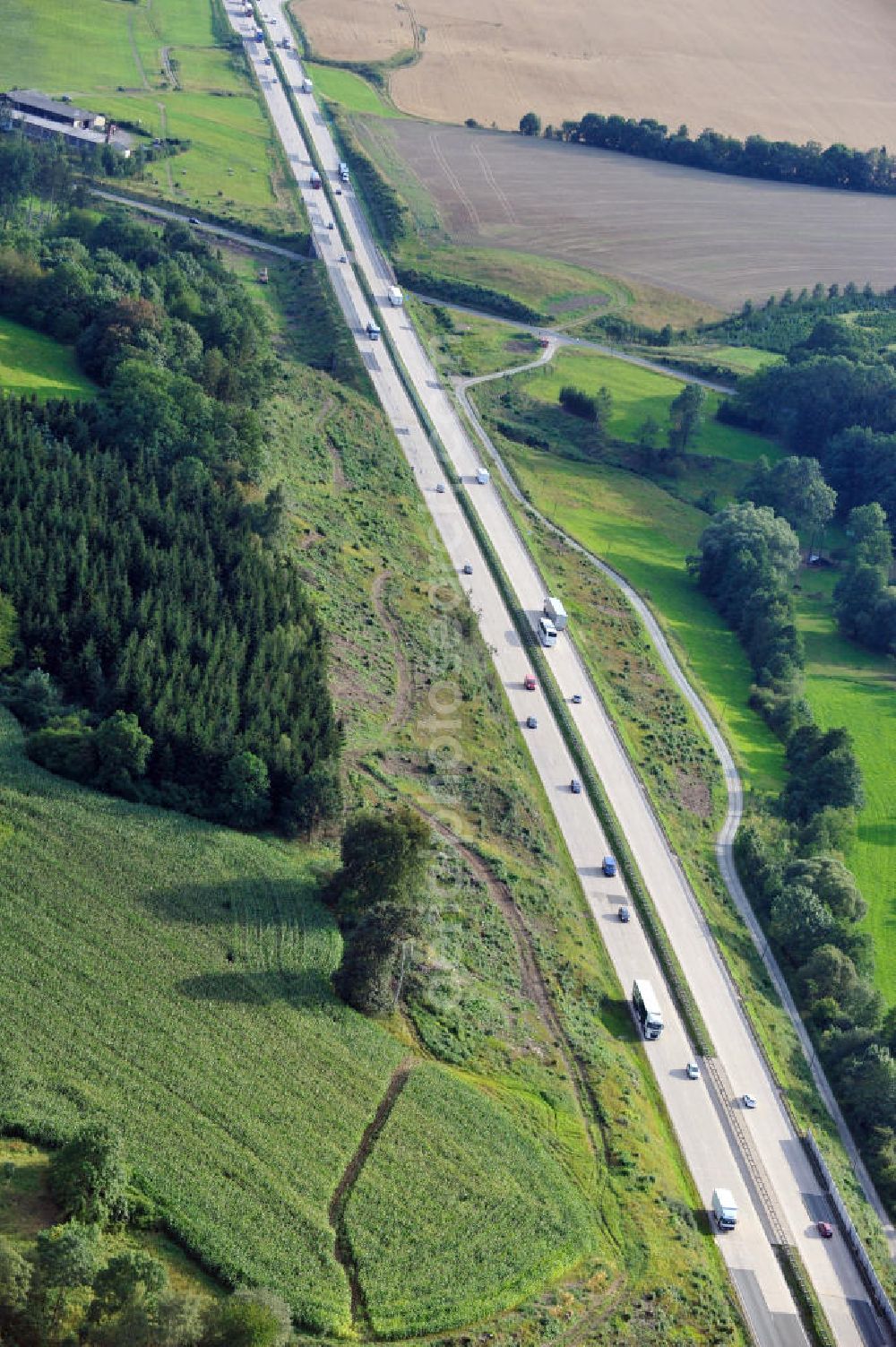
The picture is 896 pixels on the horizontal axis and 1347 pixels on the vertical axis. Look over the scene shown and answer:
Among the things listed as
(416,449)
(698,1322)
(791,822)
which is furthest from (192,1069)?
(416,449)


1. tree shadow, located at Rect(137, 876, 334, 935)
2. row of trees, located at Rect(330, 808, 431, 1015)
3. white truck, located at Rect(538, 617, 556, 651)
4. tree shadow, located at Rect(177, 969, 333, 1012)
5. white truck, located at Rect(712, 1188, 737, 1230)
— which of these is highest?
white truck, located at Rect(538, 617, 556, 651)

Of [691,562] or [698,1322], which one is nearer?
[698,1322]

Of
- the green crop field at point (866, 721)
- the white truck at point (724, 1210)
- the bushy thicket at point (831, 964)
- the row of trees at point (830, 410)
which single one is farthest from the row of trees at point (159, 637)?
the row of trees at point (830, 410)

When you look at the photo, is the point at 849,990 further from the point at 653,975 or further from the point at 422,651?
the point at 422,651

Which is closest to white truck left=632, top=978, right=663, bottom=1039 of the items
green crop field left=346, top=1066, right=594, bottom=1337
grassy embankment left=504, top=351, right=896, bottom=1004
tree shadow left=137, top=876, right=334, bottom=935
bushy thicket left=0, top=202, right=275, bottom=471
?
green crop field left=346, top=1066, right=594, bottom=1337

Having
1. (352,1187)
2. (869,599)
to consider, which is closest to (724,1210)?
(352,1187)

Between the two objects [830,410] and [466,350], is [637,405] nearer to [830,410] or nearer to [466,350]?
[466,350]

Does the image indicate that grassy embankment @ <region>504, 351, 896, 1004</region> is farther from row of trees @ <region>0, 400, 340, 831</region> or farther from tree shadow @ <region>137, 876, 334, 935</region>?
tree shadow @ <region>137, 876, 334, 935</region>
